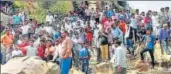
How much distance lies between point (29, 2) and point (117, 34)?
12.9 ft

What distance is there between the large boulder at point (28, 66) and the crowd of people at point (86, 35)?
149mm

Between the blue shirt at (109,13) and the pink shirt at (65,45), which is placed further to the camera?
the blue shirt at (109,13)

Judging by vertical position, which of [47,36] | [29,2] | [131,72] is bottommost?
[131,72]

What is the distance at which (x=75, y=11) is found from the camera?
17.2 m

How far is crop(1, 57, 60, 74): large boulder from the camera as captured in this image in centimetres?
Result: 1215

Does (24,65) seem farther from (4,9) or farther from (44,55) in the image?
(4,9)

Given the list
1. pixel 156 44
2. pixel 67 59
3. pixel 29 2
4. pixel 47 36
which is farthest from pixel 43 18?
pixel 67 59

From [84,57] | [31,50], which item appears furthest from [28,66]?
[84,57]

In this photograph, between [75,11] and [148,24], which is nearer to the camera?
[148,24]

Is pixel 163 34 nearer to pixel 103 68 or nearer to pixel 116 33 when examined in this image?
pixel 116 33

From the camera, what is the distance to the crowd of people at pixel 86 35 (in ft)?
41.1

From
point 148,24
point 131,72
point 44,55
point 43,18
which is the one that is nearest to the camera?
point 44,55

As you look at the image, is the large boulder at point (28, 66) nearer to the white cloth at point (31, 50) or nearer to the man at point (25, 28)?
the white cloth at point (31, 50)

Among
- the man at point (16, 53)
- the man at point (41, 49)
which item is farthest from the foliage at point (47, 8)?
the man at point (16, 53)
